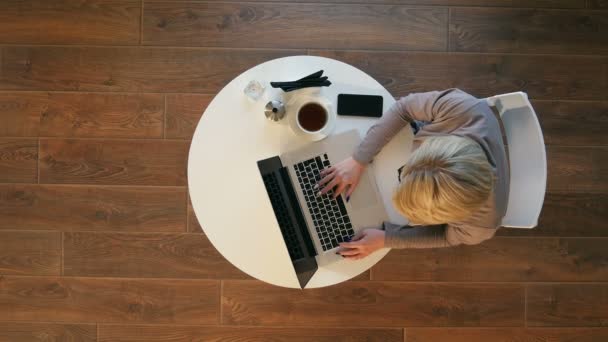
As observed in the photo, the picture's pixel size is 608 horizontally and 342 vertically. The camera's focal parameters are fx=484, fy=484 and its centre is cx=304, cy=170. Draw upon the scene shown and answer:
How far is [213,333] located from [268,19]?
1.37 metres

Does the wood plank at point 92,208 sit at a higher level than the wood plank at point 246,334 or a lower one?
higher

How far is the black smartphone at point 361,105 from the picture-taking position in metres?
1.46

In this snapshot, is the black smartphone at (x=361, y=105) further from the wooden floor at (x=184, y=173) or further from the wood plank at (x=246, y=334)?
the wood plank at (x=246, y=334)

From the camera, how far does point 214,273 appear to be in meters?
2.08

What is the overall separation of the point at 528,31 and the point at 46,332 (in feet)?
8.10

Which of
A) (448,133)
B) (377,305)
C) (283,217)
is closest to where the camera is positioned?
(448,133)

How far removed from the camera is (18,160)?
6.93 feet

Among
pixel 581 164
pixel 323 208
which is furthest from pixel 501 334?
pixel 323 208

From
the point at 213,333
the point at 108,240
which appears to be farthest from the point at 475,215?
the point at 108,240

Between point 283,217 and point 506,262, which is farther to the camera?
point 506,262

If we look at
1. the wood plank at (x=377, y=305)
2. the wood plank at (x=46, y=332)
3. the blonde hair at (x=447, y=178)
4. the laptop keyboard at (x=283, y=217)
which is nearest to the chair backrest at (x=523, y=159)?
the blonde hair at (x=447, y=178)

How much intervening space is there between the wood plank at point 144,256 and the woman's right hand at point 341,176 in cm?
81

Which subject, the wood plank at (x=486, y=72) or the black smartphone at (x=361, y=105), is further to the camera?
the wood plank at (x=486, y=72)

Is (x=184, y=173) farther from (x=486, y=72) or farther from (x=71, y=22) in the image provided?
(x=486, y=72)
